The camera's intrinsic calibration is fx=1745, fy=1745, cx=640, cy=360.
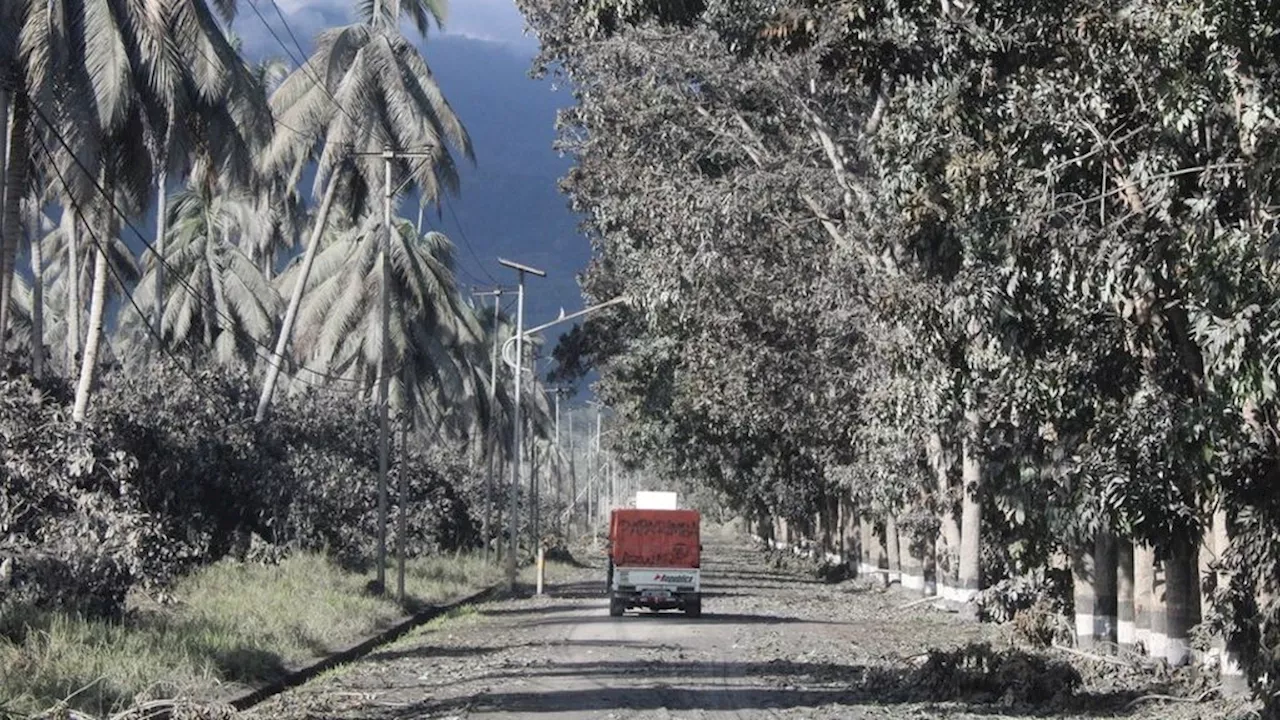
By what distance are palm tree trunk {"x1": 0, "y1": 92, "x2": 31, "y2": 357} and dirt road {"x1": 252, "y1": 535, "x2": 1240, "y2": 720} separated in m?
6.82

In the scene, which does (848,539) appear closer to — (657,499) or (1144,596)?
(657,499)

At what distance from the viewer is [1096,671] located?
66.5 ft

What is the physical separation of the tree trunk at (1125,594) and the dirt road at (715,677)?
1.49 m

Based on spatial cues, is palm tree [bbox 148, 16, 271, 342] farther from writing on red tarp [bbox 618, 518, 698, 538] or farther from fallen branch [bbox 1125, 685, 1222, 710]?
fallen branch [bbox 1125, 685, 1222, 710]

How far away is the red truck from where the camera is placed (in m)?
37.6

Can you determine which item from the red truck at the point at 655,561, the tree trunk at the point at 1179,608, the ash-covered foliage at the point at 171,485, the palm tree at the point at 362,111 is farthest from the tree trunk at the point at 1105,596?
the palm tree at the point at 362,111

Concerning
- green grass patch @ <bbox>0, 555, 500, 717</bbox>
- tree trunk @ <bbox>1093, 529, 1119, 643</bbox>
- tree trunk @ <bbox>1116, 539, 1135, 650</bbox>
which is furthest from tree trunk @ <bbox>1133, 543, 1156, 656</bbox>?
green grass patch @ <bbox>0, 555, 500, 717</bbox>

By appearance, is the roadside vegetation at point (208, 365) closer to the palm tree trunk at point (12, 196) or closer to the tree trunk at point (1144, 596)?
the palm tree trunk at point (12, 196)

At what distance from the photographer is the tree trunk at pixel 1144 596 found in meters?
20.8

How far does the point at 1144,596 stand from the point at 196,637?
11.4 metres

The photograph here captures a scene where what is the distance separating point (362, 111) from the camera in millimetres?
41125

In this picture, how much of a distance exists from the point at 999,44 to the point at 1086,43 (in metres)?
1.18

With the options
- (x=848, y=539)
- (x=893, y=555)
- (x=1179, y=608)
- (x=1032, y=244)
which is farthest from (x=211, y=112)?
(x=848, y=539)

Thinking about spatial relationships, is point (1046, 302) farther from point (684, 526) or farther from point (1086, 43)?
point (684, 526)
